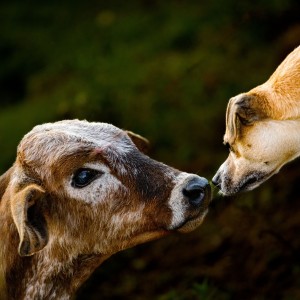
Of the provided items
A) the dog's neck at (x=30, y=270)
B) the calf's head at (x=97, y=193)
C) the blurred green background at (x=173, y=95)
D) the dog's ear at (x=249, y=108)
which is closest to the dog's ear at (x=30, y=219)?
the calf's head at (x=97, y=193)

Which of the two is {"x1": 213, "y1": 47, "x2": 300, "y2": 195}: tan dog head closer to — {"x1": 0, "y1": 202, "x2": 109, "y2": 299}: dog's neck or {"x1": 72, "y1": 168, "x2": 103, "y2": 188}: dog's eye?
{"x1": 72, "y1": 168, "x2": 103, "y2": 188}: dog's eye

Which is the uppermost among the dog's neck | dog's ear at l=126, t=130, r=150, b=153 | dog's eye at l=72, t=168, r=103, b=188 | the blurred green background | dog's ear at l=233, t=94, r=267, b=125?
dog's ear at l=233, t=94, r=267, b=125

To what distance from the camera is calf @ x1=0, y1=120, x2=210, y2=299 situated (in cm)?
452

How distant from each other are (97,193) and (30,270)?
1.93 ft

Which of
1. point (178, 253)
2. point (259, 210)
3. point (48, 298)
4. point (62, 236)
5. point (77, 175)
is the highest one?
point (77, 175)

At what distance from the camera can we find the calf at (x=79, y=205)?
14.8 feet

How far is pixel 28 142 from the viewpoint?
15.3ft

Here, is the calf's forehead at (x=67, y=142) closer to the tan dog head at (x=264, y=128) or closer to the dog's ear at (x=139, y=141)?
the dog's ear at (x=139, y=141)

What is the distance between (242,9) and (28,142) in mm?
3435

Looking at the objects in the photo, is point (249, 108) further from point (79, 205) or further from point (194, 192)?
point (79, 205)

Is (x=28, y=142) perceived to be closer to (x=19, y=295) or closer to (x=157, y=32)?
(x=19, y=295)

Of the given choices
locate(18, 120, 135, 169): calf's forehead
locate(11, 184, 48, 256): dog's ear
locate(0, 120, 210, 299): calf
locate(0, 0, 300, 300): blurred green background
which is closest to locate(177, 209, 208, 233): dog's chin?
locate(0, 120, 210, 299): calf

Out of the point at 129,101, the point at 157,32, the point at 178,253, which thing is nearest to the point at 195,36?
the point at 157,32

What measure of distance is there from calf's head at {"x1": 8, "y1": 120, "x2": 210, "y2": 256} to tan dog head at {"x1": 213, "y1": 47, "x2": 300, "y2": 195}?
0.64m
